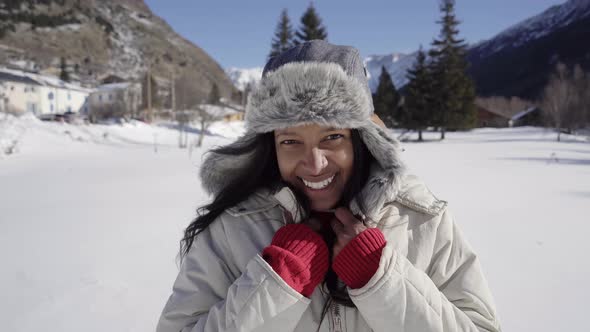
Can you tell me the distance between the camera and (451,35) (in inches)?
1107

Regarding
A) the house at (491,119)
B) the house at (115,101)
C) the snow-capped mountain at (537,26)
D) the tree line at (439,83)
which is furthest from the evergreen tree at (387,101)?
the snow-capped mountain at (537,26)

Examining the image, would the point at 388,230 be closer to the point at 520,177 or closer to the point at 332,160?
the point at 332,160

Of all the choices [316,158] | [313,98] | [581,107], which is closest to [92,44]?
[581,107]

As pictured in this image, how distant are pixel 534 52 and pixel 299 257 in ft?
374

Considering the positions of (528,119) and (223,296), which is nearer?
(223,296)

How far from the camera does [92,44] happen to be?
79.4 metres

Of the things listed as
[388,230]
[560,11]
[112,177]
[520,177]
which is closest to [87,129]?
[112,177]

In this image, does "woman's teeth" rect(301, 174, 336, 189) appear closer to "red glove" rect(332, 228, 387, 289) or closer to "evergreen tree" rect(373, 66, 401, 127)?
"red glove" rect(332, 228, 387, 289)

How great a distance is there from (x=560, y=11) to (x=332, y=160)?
158 metres

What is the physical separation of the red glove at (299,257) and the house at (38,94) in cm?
4674

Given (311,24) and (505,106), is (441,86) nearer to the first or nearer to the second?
(311,24)

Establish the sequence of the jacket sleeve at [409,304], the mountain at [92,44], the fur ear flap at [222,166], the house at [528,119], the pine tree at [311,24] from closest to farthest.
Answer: the jacket sleeve at [409,304] < the fur ear flap at [222,166] < the pine tree at [311,24] < the house at [528,119] < the mountain at [92,44]

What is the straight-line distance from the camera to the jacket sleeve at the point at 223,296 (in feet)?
3.41

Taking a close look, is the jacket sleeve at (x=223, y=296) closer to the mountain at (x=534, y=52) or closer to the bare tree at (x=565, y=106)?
the bare tree at (x=565, y=106)
